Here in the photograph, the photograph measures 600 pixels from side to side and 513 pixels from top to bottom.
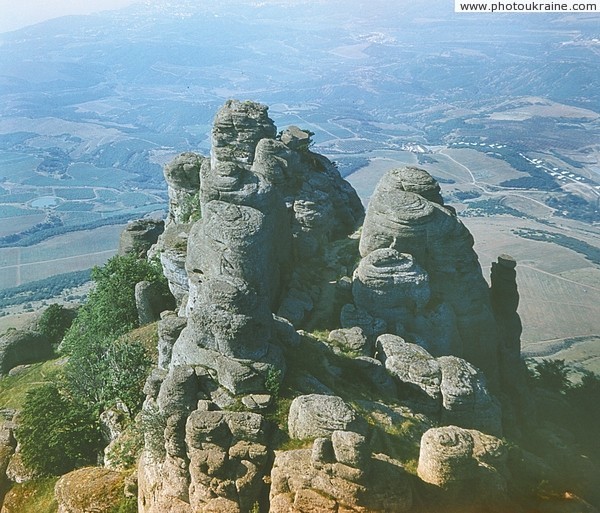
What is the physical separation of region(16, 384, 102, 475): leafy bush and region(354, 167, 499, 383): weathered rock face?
19.4 m

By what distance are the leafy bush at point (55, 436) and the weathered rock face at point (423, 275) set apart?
19.4 m

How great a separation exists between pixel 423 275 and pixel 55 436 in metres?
25.7

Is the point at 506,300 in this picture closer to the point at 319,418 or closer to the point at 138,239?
the point at 319,418

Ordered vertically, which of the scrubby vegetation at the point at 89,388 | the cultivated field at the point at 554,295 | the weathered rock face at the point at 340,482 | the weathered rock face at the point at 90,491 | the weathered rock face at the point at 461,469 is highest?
the weathered rock face at the point at 340,482

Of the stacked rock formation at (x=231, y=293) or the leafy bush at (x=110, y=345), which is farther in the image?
the leafy bush at (x=110, y=345)

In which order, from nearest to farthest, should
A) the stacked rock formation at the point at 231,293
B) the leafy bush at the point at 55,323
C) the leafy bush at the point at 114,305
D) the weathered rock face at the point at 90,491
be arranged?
the stacked rock formation at the point at 231,293, the weathered rock face at the point at 90,491, the leafy bush at the point at 114,305, the leafy bush at the point at 55,323

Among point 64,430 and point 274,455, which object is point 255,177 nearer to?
point 64,430

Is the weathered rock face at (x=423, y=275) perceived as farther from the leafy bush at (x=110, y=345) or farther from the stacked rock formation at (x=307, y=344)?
the leafy bush at (x=110, y=345)

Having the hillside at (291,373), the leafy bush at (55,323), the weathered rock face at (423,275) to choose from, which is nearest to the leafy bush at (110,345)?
the hillside at (291,373)

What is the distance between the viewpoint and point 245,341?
86.6 ft

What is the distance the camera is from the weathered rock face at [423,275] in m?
39.2

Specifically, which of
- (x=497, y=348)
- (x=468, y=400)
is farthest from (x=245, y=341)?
(x=497, y=348)

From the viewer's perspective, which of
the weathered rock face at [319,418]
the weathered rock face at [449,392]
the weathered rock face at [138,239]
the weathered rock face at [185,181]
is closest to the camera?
the weathered rock face at [319,418]

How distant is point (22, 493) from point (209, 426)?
15317mm
